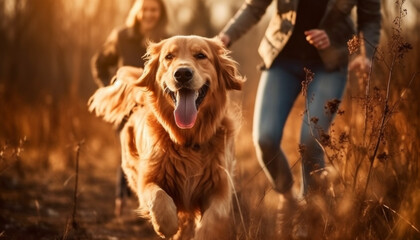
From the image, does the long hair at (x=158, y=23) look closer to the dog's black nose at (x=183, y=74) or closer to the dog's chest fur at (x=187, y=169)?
the dog's chest fur at (x=187, y=169)

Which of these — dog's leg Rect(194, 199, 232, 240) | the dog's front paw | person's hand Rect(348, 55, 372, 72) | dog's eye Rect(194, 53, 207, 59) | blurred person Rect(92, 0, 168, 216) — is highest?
blurred person Rect(92, 0, 168, 216)

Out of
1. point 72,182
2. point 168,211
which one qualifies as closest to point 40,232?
point 168,211

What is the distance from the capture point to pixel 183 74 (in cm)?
345

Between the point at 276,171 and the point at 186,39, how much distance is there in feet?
3.76

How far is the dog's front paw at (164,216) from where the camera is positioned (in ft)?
10.7

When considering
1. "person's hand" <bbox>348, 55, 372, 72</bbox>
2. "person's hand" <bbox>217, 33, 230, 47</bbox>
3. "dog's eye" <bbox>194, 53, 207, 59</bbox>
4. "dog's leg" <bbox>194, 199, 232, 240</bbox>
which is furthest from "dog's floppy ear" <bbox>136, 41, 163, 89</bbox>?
"person's hand" <bbox>348, 55, 372, 72</bbox>

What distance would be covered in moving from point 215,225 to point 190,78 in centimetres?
91

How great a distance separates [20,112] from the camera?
7605 millimetres

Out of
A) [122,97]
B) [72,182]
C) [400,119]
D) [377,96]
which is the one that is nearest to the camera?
[377,96]

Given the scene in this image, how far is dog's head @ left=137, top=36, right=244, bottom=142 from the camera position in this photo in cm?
356

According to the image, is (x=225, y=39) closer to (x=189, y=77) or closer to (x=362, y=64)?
(x=189, y=77)

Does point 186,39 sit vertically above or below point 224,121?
above

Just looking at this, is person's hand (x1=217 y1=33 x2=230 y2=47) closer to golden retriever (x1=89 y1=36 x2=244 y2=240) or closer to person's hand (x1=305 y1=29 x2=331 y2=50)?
golden retriever (x1=89 y1=36 x2=244 y2=240)

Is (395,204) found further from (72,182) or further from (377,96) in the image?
(72,182)
